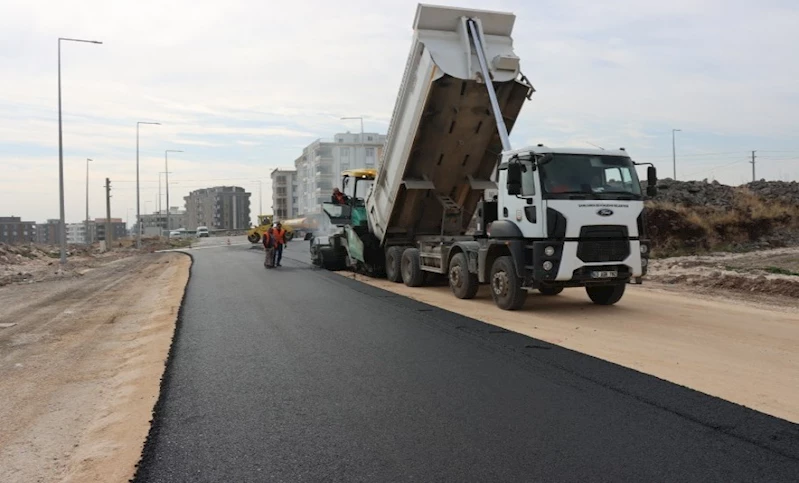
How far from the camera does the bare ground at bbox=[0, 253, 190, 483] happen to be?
13.8ft

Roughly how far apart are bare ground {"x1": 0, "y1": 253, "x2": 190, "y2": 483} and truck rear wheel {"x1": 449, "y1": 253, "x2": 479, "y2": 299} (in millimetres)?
4994

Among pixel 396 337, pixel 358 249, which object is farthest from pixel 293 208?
pixel 396 337

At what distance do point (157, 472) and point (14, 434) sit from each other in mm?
1793

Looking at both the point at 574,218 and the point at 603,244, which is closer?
the point at 574,218

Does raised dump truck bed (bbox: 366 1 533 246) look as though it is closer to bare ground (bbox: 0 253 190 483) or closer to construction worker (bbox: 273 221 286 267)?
bare ground (bbox: 0 253 190 483)

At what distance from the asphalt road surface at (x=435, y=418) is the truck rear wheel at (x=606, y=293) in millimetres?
3540

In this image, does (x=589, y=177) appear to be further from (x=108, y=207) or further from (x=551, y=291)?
(x=108, y=207)

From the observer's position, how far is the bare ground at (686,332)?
5.77 m

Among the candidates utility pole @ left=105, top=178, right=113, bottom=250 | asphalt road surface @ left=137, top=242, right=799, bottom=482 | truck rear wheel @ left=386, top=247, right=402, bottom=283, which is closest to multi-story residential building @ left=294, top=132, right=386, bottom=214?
utility pole @ left=105, top=178, right=113, bottom=250

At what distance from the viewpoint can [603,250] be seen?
941 cm

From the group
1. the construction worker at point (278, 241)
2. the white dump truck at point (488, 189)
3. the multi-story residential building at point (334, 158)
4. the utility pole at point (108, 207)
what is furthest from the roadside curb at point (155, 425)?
the multi-story residential building at point (334, 158)

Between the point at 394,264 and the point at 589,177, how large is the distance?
242 inches

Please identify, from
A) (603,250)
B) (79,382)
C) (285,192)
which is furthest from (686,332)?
(285,192)

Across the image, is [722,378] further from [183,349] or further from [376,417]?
[183,349]
